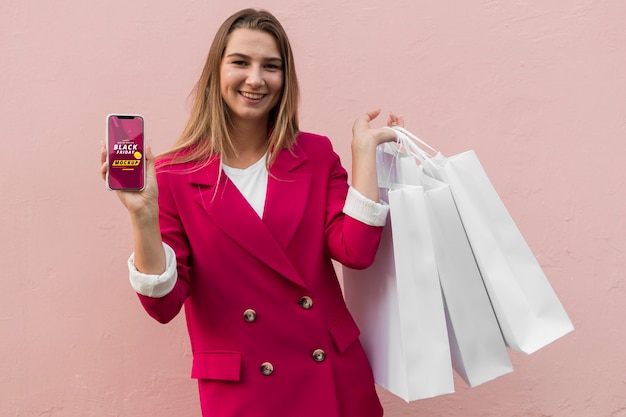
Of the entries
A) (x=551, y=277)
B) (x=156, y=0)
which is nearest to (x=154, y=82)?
(x=156, y=0)

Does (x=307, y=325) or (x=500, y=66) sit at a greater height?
(x=500, y=66)

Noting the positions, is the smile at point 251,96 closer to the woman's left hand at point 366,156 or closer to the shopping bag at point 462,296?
the woman's left hand at point 366,156

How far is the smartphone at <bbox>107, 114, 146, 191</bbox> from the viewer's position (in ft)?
5.74

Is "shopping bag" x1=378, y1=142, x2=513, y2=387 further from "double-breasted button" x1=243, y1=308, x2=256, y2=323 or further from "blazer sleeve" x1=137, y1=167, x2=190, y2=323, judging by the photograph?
"blazer sleeve" x1=137, y1=167, x2=190, y2=323

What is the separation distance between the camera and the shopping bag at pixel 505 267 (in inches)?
77.6

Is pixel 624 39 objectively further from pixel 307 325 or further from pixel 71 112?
pixel 71 112

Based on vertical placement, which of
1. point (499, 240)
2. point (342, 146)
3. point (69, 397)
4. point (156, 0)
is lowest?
point (69, 397)

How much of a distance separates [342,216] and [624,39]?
1299 mm

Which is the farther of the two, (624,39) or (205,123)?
(624,39)

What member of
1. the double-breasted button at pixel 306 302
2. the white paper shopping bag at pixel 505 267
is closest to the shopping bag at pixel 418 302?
the white paper shopping bag at pixel 505 267

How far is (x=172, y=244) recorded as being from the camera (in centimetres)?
199

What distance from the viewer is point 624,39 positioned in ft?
8.93

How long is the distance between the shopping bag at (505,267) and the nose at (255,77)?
0.51m

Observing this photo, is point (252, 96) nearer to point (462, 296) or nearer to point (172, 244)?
point (172, 244)
